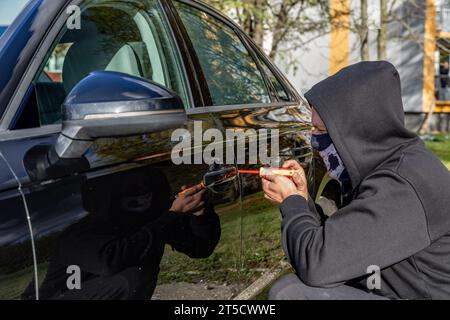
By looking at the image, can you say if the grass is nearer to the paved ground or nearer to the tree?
the paved ground

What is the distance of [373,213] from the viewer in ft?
5.74

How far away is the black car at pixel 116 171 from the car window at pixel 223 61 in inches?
1.6

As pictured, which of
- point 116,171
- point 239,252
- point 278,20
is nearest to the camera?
point 116,171

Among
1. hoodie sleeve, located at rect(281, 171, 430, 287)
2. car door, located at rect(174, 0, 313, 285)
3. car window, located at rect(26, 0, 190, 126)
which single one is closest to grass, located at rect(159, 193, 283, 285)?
car door, located at rect(174, 0, 313, 285)

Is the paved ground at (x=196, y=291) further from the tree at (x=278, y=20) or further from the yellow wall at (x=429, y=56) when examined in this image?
the yellow wall at (x=429, y=56)

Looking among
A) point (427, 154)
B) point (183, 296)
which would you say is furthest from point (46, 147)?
point (427, 154)

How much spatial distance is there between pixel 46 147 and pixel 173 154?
452 mm

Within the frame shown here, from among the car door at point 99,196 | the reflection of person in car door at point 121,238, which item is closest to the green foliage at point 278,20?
the car door at point 99,196

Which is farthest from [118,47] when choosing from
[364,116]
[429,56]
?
[429,56]

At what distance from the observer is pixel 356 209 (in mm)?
1784

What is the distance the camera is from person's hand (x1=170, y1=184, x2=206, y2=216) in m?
1.87

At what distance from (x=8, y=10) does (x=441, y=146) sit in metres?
12.8

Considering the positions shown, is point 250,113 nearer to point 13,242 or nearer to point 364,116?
point 364,116
